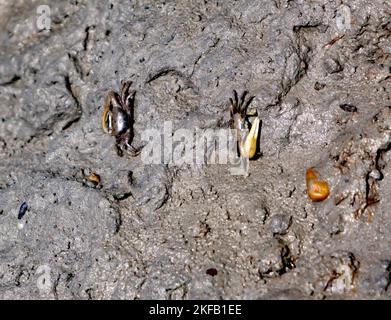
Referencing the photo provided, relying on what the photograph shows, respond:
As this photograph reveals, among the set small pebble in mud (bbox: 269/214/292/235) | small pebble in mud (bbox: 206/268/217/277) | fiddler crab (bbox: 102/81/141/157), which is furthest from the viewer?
fiddler crab (bbox: 102/81/141/157)

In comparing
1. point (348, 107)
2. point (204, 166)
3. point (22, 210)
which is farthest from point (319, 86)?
point (22, 210)

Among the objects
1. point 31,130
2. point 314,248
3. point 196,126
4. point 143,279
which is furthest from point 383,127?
point 31,130

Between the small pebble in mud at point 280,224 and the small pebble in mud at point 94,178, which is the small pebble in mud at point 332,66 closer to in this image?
the small pebble in mud at point 280,224

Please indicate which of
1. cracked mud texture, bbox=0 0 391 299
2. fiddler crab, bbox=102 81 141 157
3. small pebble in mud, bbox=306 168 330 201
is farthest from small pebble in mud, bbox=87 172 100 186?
small pebble in mud, bbox=306 168 330 201

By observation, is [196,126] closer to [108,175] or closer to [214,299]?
[108,175]

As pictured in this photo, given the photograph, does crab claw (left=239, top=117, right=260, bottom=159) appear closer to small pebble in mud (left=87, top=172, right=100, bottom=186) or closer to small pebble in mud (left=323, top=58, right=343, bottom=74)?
small pebble in mud (left=323, top=58, right=343, bottom=74)

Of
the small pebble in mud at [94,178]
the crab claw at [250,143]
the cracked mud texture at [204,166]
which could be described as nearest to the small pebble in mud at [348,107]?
the cracked mud texture at [204,166]
